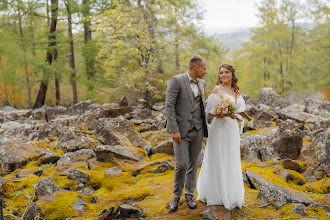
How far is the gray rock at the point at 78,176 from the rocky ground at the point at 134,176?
20mm

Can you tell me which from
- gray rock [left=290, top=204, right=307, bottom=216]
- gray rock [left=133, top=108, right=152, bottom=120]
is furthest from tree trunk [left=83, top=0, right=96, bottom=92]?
gray rock [left=290, top=204, right=307, bottom=216]

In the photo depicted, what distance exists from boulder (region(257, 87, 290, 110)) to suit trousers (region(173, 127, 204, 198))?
11732mm

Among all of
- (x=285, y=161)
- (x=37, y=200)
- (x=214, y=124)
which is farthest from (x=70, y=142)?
(x=285, y=161)

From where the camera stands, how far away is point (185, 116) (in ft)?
12.8

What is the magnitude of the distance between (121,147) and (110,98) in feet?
37.3

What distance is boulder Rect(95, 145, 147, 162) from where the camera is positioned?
6.71 metres

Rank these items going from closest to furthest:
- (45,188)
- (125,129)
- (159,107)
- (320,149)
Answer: (45,188) < (320,149) < (125,129) < (159,107)

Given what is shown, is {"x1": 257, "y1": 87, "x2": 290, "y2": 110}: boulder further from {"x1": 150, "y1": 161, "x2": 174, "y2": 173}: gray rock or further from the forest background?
{"x1": 150, "y1": 161, "x2": 174, "y2": 173}: gray rock

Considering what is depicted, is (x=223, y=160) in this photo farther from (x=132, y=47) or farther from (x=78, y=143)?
(x=132, y=47)

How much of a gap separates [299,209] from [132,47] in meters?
11.6

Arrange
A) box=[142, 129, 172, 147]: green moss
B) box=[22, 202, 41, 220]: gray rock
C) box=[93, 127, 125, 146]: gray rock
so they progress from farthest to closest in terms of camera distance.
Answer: box=[142, 129, 172, 147]: green moss, box=[93, 127, 125, 146]: gray rock, box=[22, 202, 41, 220]: gray rock

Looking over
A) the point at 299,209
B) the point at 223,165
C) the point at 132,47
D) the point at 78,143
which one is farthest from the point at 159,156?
the point at 132,47

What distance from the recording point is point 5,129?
11461 millimetres

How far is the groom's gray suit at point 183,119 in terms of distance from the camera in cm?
386
